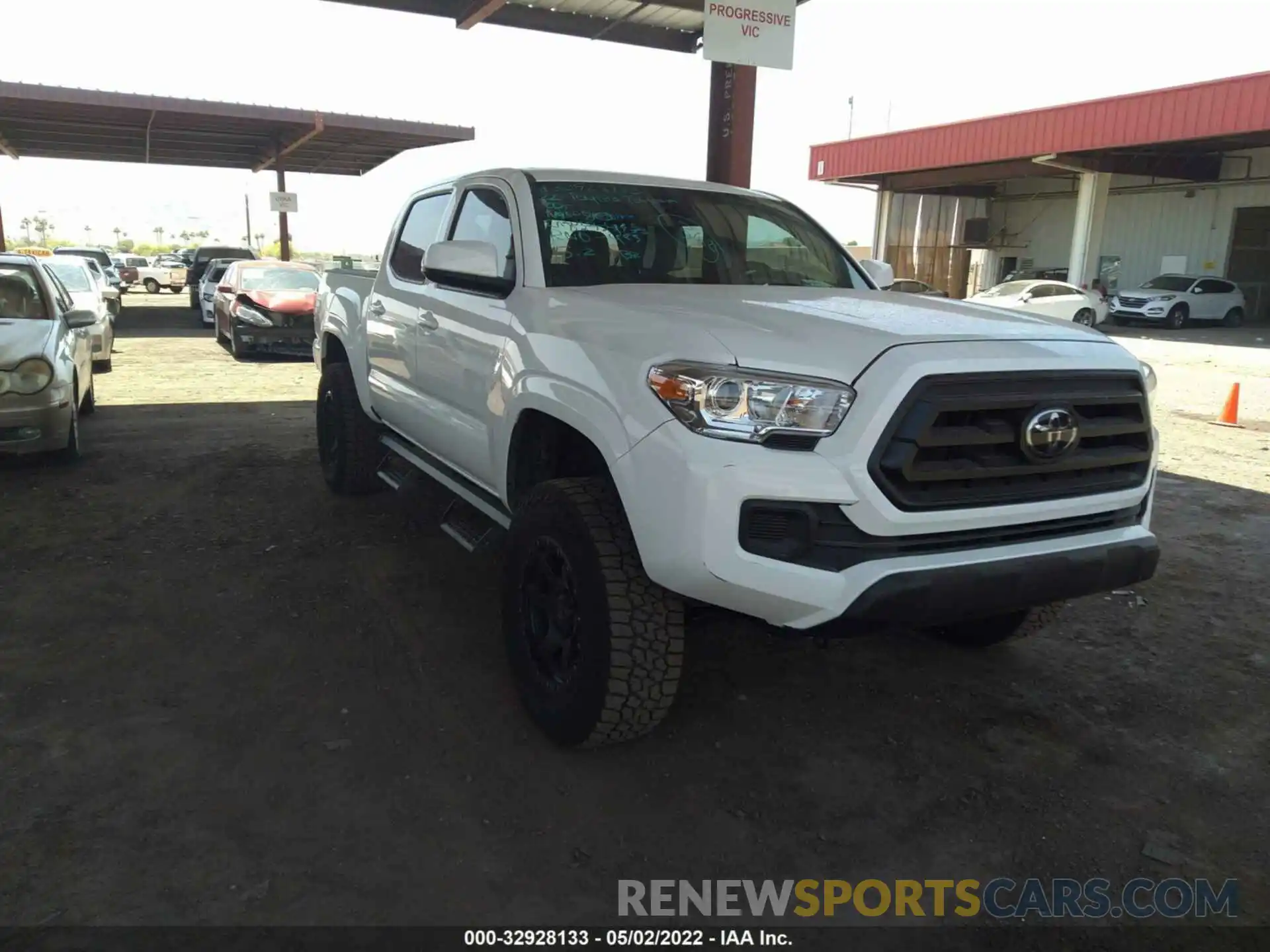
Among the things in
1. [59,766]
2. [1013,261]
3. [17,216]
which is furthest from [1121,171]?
[17,216]

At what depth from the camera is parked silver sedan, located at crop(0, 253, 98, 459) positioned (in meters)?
6.26

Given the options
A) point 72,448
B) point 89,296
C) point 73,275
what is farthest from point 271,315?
point 72,448

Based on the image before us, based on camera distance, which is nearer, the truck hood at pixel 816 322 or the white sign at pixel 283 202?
the truck hood at pixel 816 322

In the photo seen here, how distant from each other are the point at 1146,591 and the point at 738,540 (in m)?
3.31

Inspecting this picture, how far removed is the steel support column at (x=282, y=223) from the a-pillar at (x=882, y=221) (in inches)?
803

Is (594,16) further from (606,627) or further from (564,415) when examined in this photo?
(606,627)

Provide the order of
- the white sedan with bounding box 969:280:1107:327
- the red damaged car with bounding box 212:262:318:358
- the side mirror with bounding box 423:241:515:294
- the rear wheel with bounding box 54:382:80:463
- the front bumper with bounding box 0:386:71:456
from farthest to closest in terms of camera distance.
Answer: the white sedan with bounding box 969:280:1107:327 < the red damaged car with bounding box 212:262:318:358 < the rear wheel with bounding box 54:382:80:463 < the front bumper with bounding box 0:386:71:456 < the side mirror with bounding box 423:241:515:294

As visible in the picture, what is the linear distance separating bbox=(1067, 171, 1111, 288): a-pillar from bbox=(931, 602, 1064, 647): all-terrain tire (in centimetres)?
2621

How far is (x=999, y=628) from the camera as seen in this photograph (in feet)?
12.8

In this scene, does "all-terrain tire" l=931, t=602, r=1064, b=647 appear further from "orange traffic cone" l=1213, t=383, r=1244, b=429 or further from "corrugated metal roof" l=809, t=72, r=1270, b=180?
"corrugated metal roof" l=809, t=72, r=1270, b=180

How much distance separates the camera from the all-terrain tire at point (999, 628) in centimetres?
380

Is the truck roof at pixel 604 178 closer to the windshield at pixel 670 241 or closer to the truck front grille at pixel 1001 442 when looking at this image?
the windshield at pixel 670 241

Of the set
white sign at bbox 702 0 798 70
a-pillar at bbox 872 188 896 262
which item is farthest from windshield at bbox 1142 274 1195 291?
white sign at bbox 702 0 798 70

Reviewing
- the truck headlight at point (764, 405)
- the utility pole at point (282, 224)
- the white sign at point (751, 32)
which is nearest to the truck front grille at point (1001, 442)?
the truck headlight at point (764, 405)
